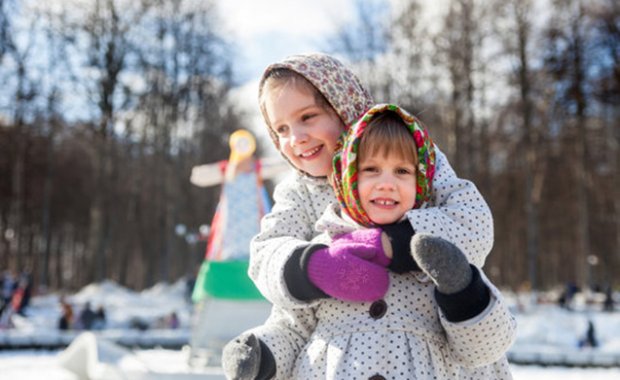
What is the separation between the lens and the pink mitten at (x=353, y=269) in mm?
1666

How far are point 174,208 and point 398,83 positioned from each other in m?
10.1

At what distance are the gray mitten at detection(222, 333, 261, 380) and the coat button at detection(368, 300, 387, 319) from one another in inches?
12.3

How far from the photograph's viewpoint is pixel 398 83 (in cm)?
2097

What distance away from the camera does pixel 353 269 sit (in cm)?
167

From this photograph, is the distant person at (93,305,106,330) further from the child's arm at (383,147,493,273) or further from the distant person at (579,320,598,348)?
the child's arm at (383,147,493,273)

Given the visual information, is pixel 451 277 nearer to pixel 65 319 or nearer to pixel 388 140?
pixel 388 140

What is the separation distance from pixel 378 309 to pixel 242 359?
374mm

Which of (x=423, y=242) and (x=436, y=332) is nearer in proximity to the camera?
(x=423, y=242)

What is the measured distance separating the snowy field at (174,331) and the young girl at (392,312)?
5522mm

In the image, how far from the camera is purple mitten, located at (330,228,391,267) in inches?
66.5

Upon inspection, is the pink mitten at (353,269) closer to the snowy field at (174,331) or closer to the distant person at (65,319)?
the snowy field at (174,331)

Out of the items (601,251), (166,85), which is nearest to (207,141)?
(166,85)

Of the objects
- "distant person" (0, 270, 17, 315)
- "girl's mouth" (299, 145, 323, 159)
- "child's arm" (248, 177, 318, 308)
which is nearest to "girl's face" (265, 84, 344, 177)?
"girl's mouth" (299, 145, 323, 159)

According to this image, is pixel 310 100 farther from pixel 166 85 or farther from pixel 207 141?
pixel 207 141
